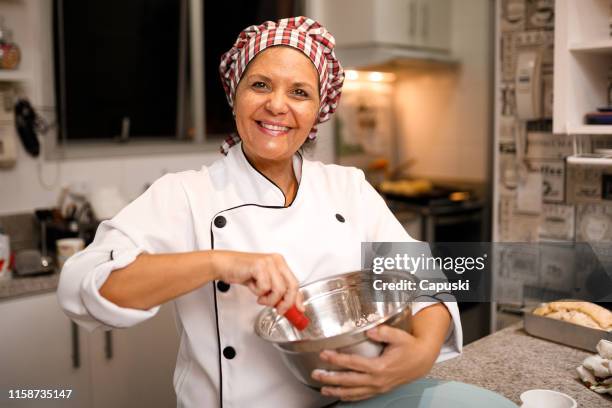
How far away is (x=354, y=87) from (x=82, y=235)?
1.92 meters

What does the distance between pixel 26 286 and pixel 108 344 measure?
13.8 inches

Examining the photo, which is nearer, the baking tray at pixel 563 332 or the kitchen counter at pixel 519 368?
the kitchen counter at pixel 519 368

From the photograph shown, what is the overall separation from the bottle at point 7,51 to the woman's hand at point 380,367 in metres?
1.96

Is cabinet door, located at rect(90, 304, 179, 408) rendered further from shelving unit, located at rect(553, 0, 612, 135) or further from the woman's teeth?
shelving unit, located at rect(553, 0, 612, 135)

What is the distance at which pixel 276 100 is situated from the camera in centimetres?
113

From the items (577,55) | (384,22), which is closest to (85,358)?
(577,55)

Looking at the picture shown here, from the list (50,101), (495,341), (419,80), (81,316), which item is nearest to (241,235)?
(81,316)

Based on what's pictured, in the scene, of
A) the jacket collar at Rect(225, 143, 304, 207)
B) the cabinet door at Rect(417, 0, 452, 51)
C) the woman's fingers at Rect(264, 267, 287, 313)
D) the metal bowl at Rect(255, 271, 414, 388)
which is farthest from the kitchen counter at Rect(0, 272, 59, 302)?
the cabinet door at Rect(417, 0, 452, 51)

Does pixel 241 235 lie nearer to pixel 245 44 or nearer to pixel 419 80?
pixel 245 44

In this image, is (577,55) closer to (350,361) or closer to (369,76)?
(350,361)

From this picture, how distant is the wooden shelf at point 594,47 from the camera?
1774mm

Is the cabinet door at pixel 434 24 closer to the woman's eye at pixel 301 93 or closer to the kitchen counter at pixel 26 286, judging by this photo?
the kitchen counter at pixel 26 286

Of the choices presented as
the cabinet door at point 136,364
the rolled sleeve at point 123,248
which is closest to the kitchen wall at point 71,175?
the cabinet door at point 136,364

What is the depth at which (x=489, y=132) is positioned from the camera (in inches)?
135
